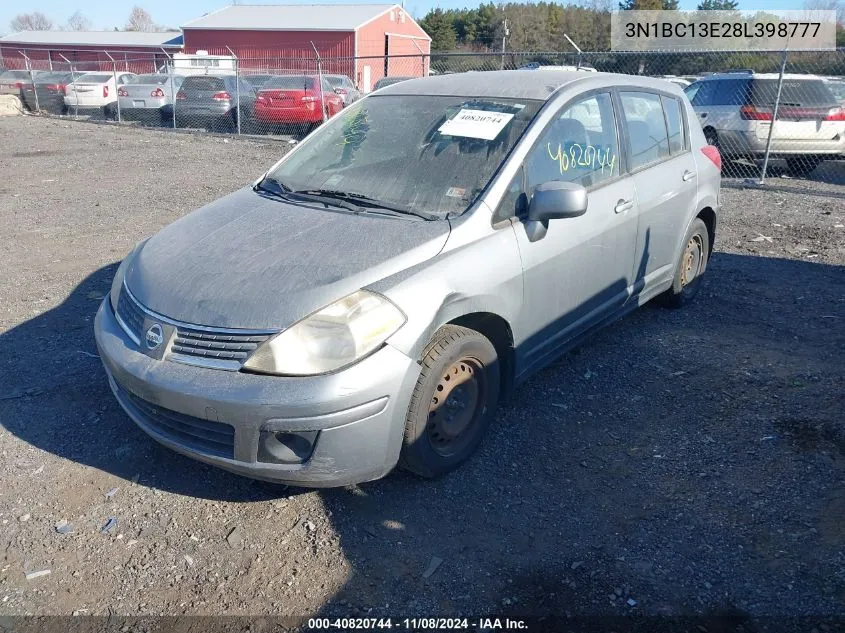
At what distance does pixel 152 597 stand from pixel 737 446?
9.50 ft

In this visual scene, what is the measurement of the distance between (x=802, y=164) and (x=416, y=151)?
1095 centimetres

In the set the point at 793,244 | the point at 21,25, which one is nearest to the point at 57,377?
the point at 793,244

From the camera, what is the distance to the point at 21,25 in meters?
114

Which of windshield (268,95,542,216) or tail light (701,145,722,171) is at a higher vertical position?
windshield (268,95,542,216)

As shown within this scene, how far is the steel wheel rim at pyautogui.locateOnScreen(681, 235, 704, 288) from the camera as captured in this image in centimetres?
557

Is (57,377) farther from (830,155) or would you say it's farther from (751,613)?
(830,155)

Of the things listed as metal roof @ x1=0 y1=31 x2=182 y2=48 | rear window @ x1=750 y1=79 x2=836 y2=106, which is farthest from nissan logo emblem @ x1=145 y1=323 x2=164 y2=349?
metal roof @ x1=0 y1=31 x2=182 y2=48

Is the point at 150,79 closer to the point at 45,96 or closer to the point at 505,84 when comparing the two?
the point at 45,96

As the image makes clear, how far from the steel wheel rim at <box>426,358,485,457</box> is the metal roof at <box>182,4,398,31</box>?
1568 inches

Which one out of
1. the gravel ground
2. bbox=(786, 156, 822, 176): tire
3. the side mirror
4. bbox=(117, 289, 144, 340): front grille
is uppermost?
the side mirror

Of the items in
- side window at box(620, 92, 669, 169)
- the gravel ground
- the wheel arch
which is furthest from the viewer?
side window at box(620, 92, 669, 169)

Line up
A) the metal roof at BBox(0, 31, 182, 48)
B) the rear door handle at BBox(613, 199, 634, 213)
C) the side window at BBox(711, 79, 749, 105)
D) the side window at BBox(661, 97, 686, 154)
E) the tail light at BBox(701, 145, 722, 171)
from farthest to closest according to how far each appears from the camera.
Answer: the metal roof at BBox(0, 31, 182, 48) < the side window at BBox(711, 79, 749, 105) < the tail light at BBox(701, 145, 722, 171) < the side window at BBox(661, 97, 686, 154) < the rear door handle at BBox(613, 199, 634, 213)

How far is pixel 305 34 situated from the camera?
40.7 m

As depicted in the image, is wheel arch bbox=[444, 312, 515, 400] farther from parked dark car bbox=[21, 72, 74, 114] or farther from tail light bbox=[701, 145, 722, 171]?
parked dark car bbox=[21, 72, 74, 114]
